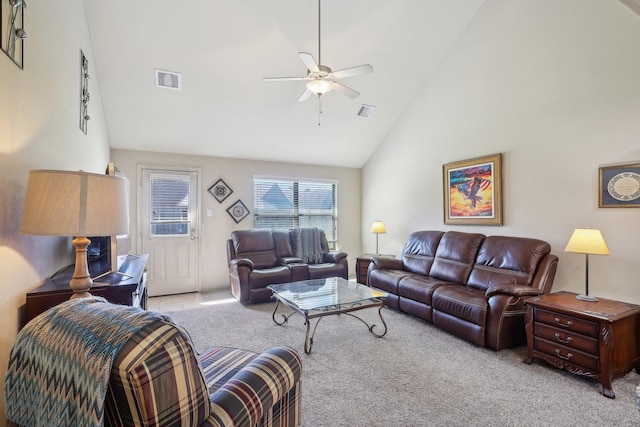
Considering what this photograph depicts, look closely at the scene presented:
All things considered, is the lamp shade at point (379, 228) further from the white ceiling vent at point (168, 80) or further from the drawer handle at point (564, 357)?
the white ceiling vent at point (168, 80)

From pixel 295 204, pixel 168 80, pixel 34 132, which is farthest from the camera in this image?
pixel 295 204

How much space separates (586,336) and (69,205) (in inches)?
133

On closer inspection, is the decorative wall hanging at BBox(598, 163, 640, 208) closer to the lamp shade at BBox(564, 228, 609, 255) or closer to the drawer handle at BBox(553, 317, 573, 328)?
the lamp shade at BBox(564, 228, 609, 255)

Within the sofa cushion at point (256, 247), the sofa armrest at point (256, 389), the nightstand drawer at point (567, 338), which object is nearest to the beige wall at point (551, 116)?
the nightstand drawer at point (567, 338)

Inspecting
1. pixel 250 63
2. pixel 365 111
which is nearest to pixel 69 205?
pixel 250 63

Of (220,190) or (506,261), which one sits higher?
(220,190)

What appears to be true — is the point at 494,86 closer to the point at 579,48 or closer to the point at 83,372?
the point at 579,48

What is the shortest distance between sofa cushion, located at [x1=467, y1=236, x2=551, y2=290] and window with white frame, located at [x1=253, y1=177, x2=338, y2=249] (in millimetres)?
3177

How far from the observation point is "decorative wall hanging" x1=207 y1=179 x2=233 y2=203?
525cm

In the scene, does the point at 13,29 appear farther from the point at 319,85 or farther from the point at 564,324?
the point at 564,324

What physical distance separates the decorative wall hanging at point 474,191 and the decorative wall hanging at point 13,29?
4.36 m

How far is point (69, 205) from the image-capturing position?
1361 mm

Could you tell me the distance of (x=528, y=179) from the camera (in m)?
3.59

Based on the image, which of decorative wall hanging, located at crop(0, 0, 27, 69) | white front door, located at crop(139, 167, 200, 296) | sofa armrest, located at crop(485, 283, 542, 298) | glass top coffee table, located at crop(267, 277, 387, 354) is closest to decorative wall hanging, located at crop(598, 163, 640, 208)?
sofa armrest, located at crop(485, 283, 542, 298)
